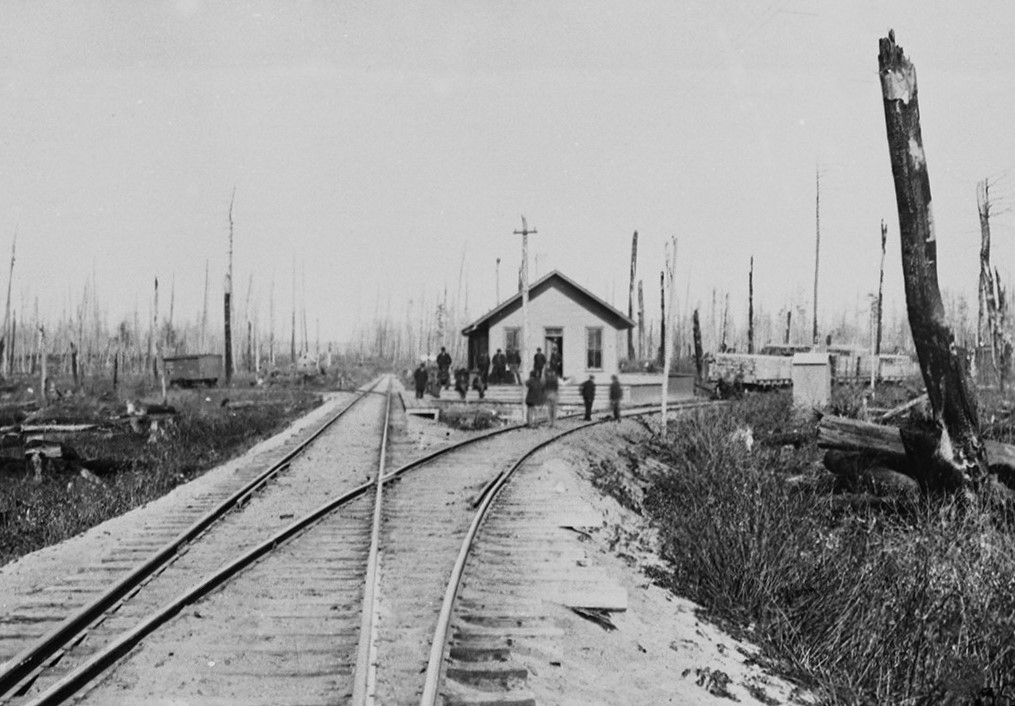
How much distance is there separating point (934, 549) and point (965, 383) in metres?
2.62

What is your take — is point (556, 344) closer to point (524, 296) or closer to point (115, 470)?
point (524, 296)

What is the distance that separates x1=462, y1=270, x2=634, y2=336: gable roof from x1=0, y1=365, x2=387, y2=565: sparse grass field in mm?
8356

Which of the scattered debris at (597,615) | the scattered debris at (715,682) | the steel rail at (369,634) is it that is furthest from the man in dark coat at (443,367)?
the scattered debris at (715,682)

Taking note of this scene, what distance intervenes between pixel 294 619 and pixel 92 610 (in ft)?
4.77

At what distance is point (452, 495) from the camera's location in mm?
11531

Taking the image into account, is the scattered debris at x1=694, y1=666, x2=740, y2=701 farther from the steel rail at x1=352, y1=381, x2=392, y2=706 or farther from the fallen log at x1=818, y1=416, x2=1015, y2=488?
the fallen log at x1=818, y1=416, x2=1015, y2=488

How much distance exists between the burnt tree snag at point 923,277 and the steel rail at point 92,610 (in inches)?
337

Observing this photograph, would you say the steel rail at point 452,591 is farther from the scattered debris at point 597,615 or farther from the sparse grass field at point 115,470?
the sparse grass field at point 115,470

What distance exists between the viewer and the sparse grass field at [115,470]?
10.2 m

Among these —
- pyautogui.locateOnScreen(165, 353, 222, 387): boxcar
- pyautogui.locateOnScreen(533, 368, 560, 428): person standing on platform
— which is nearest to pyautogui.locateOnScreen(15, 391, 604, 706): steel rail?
pyautogui.locateOnScreen(533, 368, 560, 428): person standing on platform

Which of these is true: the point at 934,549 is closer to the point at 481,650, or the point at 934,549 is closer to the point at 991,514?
the point at 991,514

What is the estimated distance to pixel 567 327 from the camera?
33906mm

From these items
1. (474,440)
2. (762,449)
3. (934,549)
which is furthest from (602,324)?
(934,549)

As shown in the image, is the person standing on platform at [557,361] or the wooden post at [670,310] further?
the person standing on platform at [557,361]
